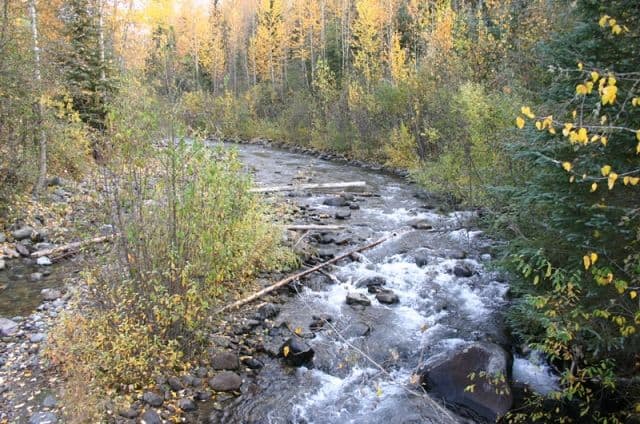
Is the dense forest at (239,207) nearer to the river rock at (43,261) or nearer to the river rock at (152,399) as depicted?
the river rock at (152,399)

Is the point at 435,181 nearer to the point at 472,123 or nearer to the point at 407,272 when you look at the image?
the point at 472,123

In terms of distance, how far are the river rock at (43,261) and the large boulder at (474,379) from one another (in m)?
7.22

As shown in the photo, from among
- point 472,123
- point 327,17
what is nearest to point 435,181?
point 472,123

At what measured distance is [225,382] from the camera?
221 inches

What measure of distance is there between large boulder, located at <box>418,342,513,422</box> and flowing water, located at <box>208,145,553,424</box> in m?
0.33

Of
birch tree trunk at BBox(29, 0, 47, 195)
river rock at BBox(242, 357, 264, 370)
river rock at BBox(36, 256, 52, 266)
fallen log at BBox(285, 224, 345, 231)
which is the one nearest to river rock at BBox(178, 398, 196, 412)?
→ river rock at BBox(242, 357, 264, 370)

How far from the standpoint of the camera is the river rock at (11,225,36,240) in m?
9.71

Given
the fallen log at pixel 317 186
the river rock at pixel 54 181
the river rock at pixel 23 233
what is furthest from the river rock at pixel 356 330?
the river rock at pixel 54 181

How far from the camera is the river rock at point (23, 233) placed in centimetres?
971

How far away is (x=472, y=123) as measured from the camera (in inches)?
432

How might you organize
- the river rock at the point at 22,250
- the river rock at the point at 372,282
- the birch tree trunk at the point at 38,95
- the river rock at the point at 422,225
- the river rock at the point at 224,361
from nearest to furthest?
1. the river rock at the point at 224,361
2. the river rock at the point at 372,282
3. the river rock at the point at 22,250
4. the birch tree trunk at the point at 38,95
5. the river rock at the point at 422,225

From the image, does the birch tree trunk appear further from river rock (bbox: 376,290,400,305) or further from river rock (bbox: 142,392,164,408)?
river rock (bbox: 376,290,400,305)

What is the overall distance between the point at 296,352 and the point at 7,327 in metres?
3.97

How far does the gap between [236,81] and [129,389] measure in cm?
4625
